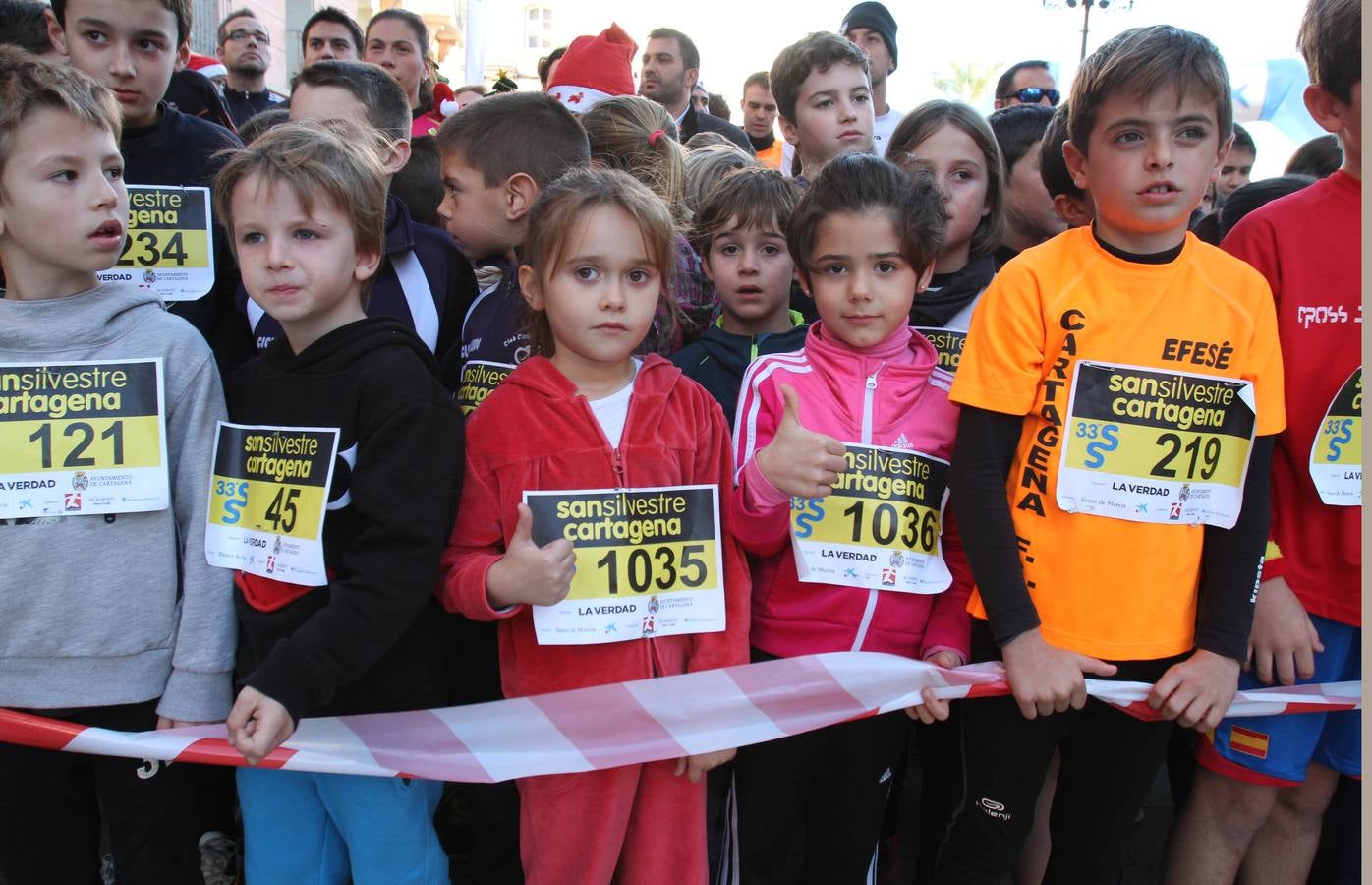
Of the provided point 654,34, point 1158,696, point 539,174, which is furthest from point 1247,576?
point 654,34

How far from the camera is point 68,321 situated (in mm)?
2256

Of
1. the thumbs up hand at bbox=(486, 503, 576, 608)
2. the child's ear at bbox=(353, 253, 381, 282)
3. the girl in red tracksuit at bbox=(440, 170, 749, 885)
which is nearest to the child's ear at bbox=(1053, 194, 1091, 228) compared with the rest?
the girl in red tracksuit at bbox=(440, 170, 749, 885)

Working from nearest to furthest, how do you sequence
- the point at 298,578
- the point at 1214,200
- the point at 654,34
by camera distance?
the point at 298,578 → the point at 1214,200 → the point at 654,34

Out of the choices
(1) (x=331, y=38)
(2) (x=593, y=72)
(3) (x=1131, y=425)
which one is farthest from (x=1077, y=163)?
(1) (x=331, y=38)

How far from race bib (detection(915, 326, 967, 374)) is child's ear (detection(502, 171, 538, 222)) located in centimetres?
132

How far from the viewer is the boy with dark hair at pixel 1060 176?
288 centimetres

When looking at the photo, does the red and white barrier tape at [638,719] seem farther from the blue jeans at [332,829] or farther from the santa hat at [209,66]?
the santa hat at [209,66]

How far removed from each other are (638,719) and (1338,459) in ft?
5.94

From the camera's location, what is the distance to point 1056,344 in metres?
2.21

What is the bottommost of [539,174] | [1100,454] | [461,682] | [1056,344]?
[461,682]

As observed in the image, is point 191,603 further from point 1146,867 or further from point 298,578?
point 1146,867

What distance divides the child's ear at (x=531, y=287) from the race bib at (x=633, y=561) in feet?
1.75

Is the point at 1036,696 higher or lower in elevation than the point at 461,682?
higher

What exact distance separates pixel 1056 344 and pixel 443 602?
5.02 ft
